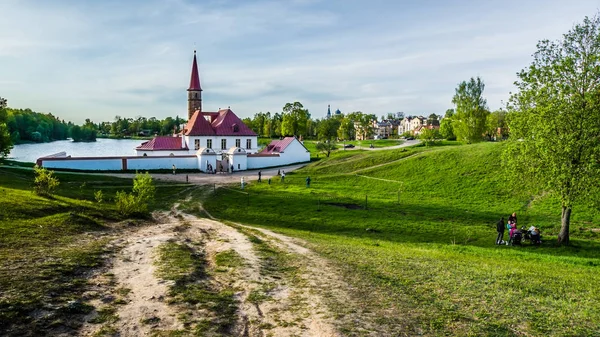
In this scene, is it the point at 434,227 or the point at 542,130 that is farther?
the point at 434,227

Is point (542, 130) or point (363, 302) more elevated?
point (542, 130)

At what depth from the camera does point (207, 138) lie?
2566 inches

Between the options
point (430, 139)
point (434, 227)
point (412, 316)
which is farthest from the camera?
point (430, 139)

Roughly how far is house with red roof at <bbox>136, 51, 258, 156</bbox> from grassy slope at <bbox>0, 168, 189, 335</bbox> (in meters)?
39.2

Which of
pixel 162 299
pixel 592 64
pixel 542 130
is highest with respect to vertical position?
pixel 592 64

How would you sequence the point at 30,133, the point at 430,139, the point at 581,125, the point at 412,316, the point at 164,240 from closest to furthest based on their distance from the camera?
the point at 412,316, the point at 164,240, the point at 581,125, the point at 430,139, the point at 30,133

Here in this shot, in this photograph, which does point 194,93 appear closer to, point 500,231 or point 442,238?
point 442,238

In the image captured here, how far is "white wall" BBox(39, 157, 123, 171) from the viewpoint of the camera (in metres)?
48.6

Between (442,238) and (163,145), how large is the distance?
49960mm

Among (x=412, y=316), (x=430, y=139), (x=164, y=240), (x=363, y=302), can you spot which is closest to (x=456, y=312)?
(x=412, y=316)

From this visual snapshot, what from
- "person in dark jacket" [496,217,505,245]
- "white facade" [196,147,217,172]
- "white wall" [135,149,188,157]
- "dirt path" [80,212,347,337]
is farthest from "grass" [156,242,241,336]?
"white wall" [135,149,188,157]

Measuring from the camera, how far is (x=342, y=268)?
13.3m

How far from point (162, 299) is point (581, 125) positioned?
23270 mm

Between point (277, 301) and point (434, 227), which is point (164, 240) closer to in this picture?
point (277, 301)
